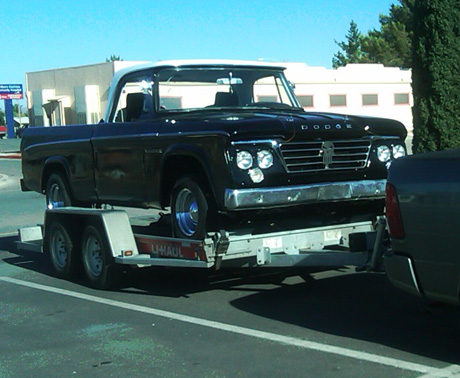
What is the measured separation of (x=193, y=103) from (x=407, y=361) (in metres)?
4.20

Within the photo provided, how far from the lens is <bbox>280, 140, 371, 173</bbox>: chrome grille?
6988 millimetres

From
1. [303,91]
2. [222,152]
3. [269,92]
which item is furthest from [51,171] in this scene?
[303,91]

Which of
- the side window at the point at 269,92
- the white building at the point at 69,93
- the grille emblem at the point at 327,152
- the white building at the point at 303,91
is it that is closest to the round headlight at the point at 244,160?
the grille emblem at the point at 327,152

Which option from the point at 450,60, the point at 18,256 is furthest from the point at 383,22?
the point at 18,256

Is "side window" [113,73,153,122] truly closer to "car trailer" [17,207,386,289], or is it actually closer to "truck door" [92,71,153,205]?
"truck door" [92,71,153,205]

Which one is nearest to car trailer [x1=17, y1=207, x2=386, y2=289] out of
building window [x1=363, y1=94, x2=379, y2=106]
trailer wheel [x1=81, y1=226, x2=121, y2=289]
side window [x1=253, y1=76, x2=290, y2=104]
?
trailer wheel [x1=81, y1=226, x2=121, y2=289]

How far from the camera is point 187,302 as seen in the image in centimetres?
758

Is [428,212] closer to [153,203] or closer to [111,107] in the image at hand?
[153,203]

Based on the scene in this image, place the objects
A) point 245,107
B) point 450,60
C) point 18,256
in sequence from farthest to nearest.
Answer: point 450,60, point 18,256, point 245,107

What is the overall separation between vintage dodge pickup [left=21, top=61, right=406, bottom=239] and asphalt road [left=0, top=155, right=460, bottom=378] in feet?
2.74

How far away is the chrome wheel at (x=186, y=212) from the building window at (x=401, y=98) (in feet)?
152

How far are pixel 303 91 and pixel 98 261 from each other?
39.5 m

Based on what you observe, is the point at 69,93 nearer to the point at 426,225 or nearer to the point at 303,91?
the point at 303,91

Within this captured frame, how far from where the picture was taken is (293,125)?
22.9 feet
